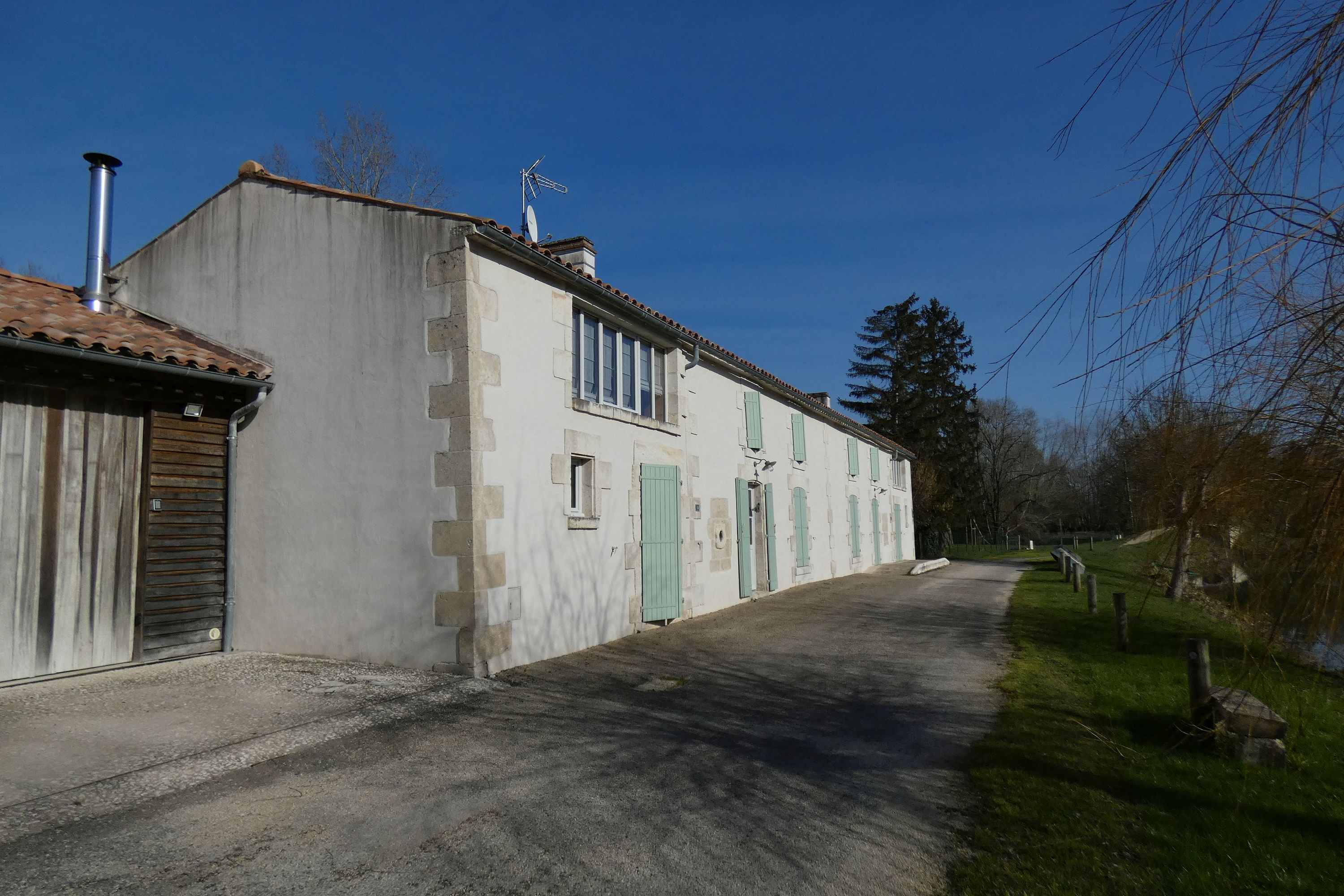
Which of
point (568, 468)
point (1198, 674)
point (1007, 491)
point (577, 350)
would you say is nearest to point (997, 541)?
point (1007, 491)

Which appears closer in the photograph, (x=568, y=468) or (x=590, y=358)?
(x=568, y=468)

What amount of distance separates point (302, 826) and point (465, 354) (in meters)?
4.16

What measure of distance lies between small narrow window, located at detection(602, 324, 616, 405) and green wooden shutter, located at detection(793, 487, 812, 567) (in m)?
6.99

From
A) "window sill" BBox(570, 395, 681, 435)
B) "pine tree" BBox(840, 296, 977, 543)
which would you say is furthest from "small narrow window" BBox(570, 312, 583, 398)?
"pine tree" BBox(840, 296, 977, 543)

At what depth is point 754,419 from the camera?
46.1 ft

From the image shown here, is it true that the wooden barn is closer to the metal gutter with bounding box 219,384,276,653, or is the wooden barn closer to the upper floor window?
the metal gutter with bounding box 219,384,276,653

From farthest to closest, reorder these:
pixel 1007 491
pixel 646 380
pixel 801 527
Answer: pixel 1007 491 < pixel 801 527 < pixel 646 380

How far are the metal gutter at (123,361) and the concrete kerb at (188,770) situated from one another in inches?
135

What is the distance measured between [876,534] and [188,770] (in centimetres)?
2033

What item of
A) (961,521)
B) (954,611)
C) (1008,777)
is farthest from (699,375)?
(961,521)

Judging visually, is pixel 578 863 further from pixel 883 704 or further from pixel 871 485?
pixel 871 485

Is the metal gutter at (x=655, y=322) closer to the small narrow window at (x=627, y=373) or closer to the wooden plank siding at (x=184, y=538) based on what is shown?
the small narrow window at (x=627, y=373)

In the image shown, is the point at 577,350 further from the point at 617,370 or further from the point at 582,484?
the point at 582,484

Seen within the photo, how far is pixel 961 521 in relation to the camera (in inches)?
1464
